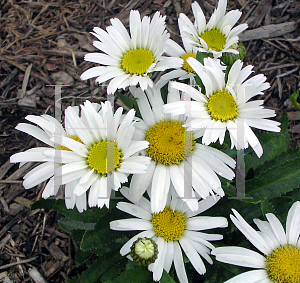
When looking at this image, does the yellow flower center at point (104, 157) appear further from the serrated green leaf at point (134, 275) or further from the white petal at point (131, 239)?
the serrated green leaf at point (134, 275)

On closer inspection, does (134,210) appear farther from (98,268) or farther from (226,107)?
(226,107)

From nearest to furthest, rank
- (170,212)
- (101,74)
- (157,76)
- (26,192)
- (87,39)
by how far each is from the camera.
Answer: (101,74) < (170,212) < (26,192) < (157,76) < (87,39)

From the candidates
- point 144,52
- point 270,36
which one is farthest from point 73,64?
point 270,36

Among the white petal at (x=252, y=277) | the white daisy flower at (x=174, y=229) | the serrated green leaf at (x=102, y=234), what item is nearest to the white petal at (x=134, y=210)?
the white daisy flower at (x=174, y=229)

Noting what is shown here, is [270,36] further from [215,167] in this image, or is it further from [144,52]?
[215,167]

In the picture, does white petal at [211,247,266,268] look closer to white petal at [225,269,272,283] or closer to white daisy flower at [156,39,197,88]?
white petal at [225,269,272,283]

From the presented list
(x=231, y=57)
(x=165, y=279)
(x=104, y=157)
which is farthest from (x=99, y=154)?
(x=231, y=57)

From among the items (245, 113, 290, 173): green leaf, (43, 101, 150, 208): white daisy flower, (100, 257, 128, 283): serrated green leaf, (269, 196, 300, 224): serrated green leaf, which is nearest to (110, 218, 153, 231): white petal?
(43, 101, 150, 208): white daisy flower
